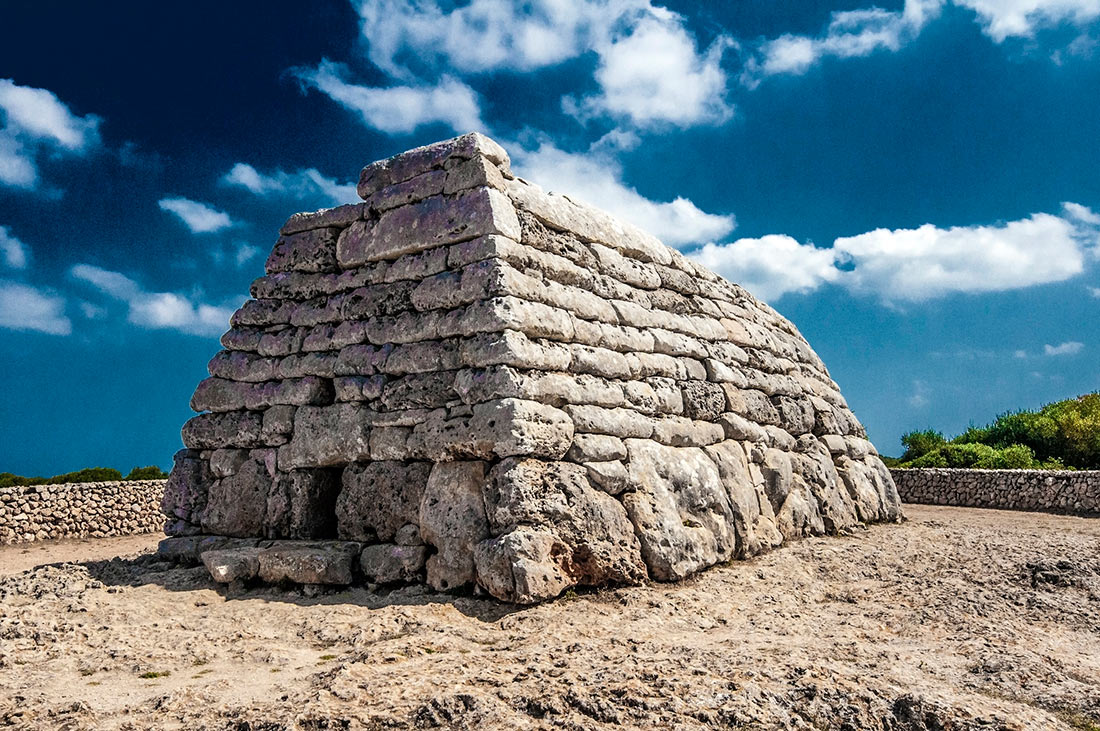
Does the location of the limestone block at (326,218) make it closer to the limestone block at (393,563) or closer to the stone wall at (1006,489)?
the limestone block at (393,563)

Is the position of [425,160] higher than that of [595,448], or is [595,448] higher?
[425,160]

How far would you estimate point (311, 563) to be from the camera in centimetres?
595

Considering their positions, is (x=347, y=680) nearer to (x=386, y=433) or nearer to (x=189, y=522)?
(x=386, y=433)

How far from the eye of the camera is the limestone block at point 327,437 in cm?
631

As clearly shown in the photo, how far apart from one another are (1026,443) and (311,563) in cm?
2340

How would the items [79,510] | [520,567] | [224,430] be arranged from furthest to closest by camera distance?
[79,510] → [224,430] → [520,567]

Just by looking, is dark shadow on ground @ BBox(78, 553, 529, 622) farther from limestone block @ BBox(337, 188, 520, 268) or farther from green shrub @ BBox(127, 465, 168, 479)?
green shrub @ BBox(127, 465, 168, 479)

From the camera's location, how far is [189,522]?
23.5 ft

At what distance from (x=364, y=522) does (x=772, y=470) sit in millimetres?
4056

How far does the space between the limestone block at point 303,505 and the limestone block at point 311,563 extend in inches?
13.5

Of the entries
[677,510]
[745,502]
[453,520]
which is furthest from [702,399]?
[453,520]

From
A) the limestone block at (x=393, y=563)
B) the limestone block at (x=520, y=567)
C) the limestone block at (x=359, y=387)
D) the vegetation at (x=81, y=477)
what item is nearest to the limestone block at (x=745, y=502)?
the limestone block at (x=520, y=567)

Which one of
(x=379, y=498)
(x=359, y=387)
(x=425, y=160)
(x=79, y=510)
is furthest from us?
(x=79, y=510)

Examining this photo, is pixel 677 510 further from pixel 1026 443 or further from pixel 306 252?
pixel 1026 443
